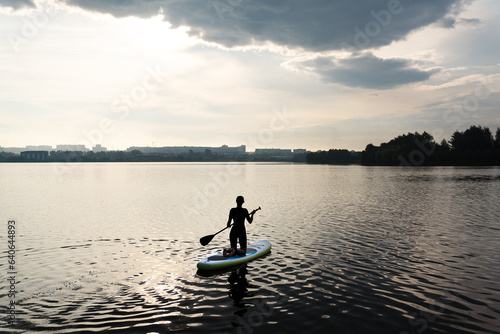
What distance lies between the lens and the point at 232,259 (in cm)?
1608

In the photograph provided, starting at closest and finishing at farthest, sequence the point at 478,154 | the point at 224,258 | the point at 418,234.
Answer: the point at 224,258 → the point at 418,234 → the point at 478,154

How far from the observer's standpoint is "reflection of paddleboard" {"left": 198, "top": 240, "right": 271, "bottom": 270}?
606 inches

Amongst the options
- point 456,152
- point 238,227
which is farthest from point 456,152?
point 238,227

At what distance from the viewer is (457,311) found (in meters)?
10.8

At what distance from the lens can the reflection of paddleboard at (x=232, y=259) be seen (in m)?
15.4

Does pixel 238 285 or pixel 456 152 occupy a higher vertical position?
pixel 456 152

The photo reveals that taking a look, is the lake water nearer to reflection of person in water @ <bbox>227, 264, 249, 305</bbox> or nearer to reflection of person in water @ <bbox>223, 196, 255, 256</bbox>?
reflection of person in water @ <bbox>227, 264, 249, 305</bbox>

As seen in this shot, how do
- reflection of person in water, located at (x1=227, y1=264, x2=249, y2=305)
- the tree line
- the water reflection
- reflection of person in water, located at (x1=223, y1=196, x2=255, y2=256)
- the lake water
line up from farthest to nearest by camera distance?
the tree line → reflection of person in water, located at (x1=223, y1=196, x2=255, y2=256) → reflection of person in water, located at (x1=227, y1=264, x2=249, y2=305) → the water reflection → the lake water

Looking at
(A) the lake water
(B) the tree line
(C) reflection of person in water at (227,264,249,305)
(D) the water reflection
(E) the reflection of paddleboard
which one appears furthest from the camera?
(B) the tree line

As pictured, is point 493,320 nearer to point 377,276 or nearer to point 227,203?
point 377,276

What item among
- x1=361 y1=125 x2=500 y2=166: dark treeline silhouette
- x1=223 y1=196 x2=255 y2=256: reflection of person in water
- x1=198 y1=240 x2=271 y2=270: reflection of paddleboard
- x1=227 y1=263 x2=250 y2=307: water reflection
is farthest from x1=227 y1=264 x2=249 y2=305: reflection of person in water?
x1=361 y1=125 x2=500 y2=166: dark treeline silhouette

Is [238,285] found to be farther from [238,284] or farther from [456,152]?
[456,152]

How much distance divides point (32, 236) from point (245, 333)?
21.5 meters

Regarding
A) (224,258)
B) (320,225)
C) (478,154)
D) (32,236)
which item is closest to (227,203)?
(320,225)
